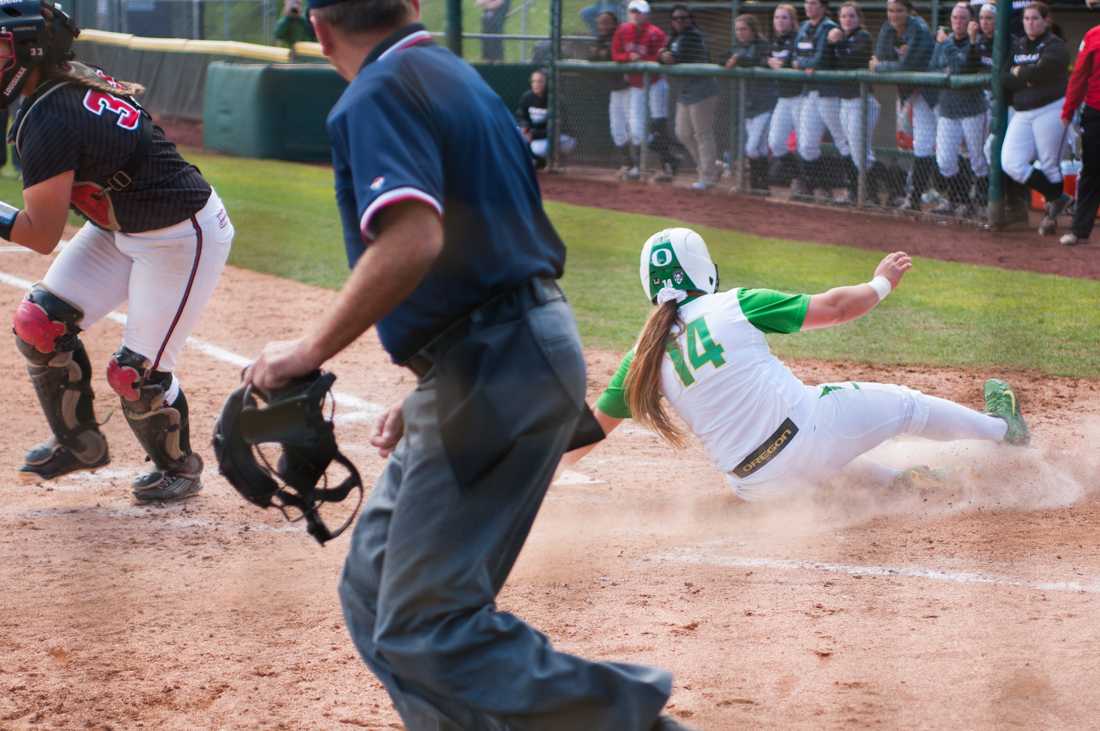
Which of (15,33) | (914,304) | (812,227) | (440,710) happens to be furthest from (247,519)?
(812,227)

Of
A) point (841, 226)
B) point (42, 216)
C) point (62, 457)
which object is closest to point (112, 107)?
point (42, 216)

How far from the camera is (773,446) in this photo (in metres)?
Result: 4.24

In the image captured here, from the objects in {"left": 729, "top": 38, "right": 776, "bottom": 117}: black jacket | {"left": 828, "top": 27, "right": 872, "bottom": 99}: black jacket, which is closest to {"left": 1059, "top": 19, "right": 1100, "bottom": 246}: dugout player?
{"left": 828, "top": 27, "right": 872, "bottom": 99}: black jacket

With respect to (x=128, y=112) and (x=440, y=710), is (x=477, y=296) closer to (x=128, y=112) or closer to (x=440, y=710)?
(x=440, y=710)

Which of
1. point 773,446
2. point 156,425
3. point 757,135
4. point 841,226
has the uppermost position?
point 773,446

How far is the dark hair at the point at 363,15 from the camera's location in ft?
7.91

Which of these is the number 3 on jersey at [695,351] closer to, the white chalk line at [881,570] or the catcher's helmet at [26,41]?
the white chalk line at [881,570]

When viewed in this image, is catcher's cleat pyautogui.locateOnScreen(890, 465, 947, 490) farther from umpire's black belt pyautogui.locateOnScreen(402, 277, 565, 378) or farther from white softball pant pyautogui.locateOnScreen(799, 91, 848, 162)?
white softball pant pyautogui.locateOnScreen(799, 91, 848, 162)

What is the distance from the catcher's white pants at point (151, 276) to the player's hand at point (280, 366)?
7.51 feet

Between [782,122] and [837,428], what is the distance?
8954mm

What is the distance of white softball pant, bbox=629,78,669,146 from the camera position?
1438 cm

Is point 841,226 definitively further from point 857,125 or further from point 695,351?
point 695,351

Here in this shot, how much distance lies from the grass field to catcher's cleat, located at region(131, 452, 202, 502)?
282 cm

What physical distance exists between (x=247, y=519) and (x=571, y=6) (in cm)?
1342
